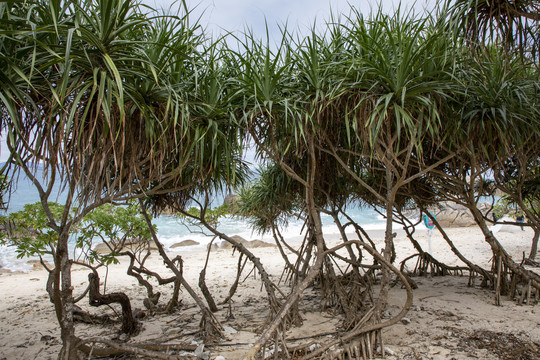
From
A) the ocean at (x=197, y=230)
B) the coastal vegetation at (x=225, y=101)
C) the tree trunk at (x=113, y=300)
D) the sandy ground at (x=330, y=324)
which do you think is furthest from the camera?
the ocean at (x=197, y=230)

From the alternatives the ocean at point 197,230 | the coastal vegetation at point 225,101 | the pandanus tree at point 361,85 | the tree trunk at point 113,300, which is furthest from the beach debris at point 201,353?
the ocean at point 197,230

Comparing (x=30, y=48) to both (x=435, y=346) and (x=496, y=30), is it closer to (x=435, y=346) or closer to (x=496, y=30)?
(x=496, y=30)

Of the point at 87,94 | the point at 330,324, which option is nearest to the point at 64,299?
the point at 87,94

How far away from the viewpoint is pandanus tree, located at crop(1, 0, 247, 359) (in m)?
1.70

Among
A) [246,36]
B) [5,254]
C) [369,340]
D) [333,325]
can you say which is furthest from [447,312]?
[5,254]

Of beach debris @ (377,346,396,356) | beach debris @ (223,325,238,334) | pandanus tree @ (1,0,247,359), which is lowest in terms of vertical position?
beach debris @ (223,325,238,334)

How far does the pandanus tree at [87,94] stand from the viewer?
170cm

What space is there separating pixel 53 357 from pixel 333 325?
245cm

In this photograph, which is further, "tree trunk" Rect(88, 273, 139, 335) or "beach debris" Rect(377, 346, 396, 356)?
"tree trunk" Rect(88, 273, 139, 335)

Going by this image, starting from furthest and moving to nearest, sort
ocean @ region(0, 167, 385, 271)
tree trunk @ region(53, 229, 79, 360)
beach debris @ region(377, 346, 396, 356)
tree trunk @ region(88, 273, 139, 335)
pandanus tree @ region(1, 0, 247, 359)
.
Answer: ocean @ region(0, 167, 385, 271) < tree trunk @ region(88, 273, 139, 335) < beach debris @ region(377, 346, 396, 356) < tree trunk @ region(53, 229, 79, 360) < pandanus tree @ region(1, 0, 247, 359)

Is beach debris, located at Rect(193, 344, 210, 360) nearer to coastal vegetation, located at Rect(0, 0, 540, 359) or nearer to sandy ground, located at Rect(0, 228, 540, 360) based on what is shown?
sandy ground, located at Rect(0, 228, 540, 360)

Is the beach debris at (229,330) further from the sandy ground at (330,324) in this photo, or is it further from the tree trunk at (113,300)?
the tree trunk at (113,300)

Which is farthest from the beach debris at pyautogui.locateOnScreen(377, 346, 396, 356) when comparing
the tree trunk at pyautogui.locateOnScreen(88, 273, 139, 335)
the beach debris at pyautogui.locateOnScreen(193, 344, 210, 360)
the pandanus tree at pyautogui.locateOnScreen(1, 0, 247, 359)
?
the tree trunk at pyautogui.locateOnScreen(88, 273, 139, 335)

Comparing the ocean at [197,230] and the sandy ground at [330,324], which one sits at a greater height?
the ocean at [197,230]
